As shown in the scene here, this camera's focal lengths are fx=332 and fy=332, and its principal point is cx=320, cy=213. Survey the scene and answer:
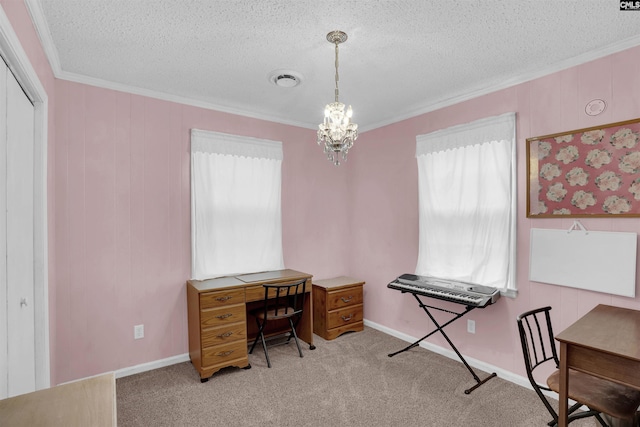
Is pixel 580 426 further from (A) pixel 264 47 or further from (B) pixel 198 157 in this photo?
(B) pixel 198 157

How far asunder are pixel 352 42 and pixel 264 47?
0.60 meters

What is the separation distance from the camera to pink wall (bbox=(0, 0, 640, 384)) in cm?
243

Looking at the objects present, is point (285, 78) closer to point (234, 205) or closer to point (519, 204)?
point (234, 205)

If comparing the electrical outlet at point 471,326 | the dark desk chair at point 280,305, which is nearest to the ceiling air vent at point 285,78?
the dark desk chair at point 280,305

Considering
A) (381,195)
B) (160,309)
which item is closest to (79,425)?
(160,309)

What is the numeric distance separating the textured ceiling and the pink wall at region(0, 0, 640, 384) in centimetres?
17

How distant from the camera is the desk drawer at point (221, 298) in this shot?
283 cm

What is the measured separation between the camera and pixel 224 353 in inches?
113

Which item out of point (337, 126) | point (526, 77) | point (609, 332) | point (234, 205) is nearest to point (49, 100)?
point (234, 205)

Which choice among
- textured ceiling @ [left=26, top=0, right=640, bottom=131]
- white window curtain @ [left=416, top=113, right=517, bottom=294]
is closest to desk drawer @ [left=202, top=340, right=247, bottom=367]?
white window curtain @ [left=416, top=113, right=517, bottom=294]

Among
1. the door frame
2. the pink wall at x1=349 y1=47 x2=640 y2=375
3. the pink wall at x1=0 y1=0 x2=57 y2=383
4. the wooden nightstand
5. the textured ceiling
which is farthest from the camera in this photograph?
the wooden nightstand

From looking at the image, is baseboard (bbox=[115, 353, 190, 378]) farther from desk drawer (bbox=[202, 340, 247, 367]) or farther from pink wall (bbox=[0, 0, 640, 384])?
desk drawer (bbox=[202, 340, 247, 367])

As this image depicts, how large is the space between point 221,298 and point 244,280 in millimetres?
348

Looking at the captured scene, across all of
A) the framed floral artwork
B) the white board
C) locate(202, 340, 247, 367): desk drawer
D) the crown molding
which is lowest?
locate(202, 340, 247, 367): desk drawer
